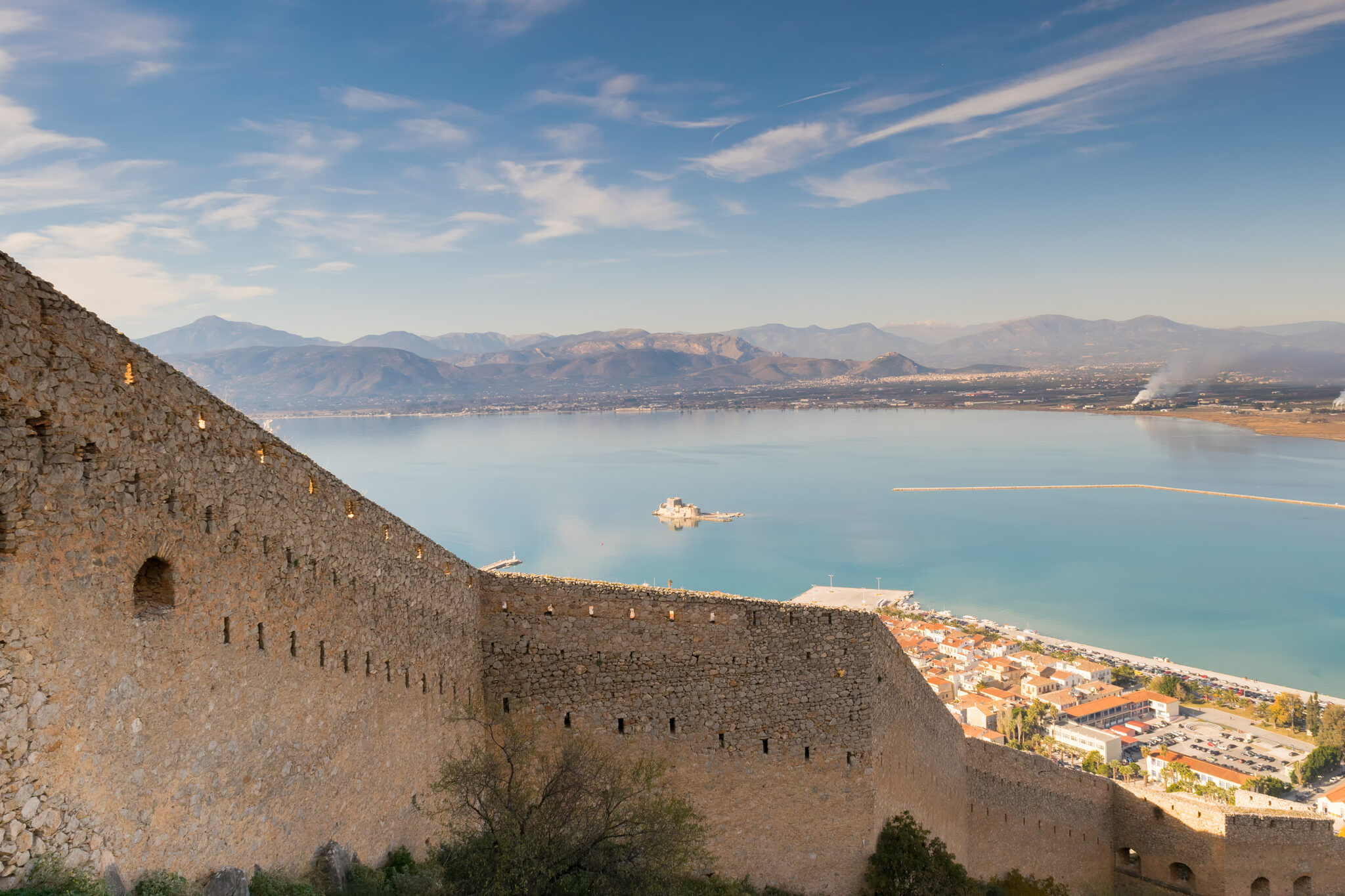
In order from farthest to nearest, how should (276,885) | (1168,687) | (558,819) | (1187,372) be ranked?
(1187,372)
(1168,687)
(558,819)
(276,885)

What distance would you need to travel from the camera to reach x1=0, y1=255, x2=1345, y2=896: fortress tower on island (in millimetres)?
4074

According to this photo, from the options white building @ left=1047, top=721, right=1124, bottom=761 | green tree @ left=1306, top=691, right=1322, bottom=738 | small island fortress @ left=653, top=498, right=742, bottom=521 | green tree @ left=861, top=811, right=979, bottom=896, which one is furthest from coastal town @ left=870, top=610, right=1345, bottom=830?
small island fortress @ left=653, top=498, right=742, bottom=521

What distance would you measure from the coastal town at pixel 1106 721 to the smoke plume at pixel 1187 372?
480ft

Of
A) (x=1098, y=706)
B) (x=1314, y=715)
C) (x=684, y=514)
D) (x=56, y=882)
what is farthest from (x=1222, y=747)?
(x=684, y=514)

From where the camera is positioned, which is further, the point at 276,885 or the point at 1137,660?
the point at 1137,660

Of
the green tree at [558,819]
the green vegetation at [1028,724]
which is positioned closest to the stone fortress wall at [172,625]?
the green tree at [558,819]

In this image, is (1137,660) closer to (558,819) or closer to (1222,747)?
(1222,747)

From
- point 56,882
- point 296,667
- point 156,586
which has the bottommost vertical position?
point 56,882

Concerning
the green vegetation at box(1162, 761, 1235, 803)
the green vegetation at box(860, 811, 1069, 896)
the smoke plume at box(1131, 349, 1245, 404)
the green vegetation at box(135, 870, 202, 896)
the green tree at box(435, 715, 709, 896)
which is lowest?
the green vegetation at box(1162, 761, 1235, 803)

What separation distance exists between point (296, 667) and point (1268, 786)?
36163 mm

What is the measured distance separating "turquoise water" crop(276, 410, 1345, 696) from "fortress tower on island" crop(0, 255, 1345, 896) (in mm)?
44485

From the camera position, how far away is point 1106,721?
3797cm

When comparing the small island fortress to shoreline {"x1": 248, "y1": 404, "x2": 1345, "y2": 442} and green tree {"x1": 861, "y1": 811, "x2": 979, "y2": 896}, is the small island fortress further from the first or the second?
green tree {"x1": 861, "y1": 811, "x2": 979, "y2": 896}

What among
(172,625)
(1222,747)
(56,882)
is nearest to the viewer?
(56,882)
